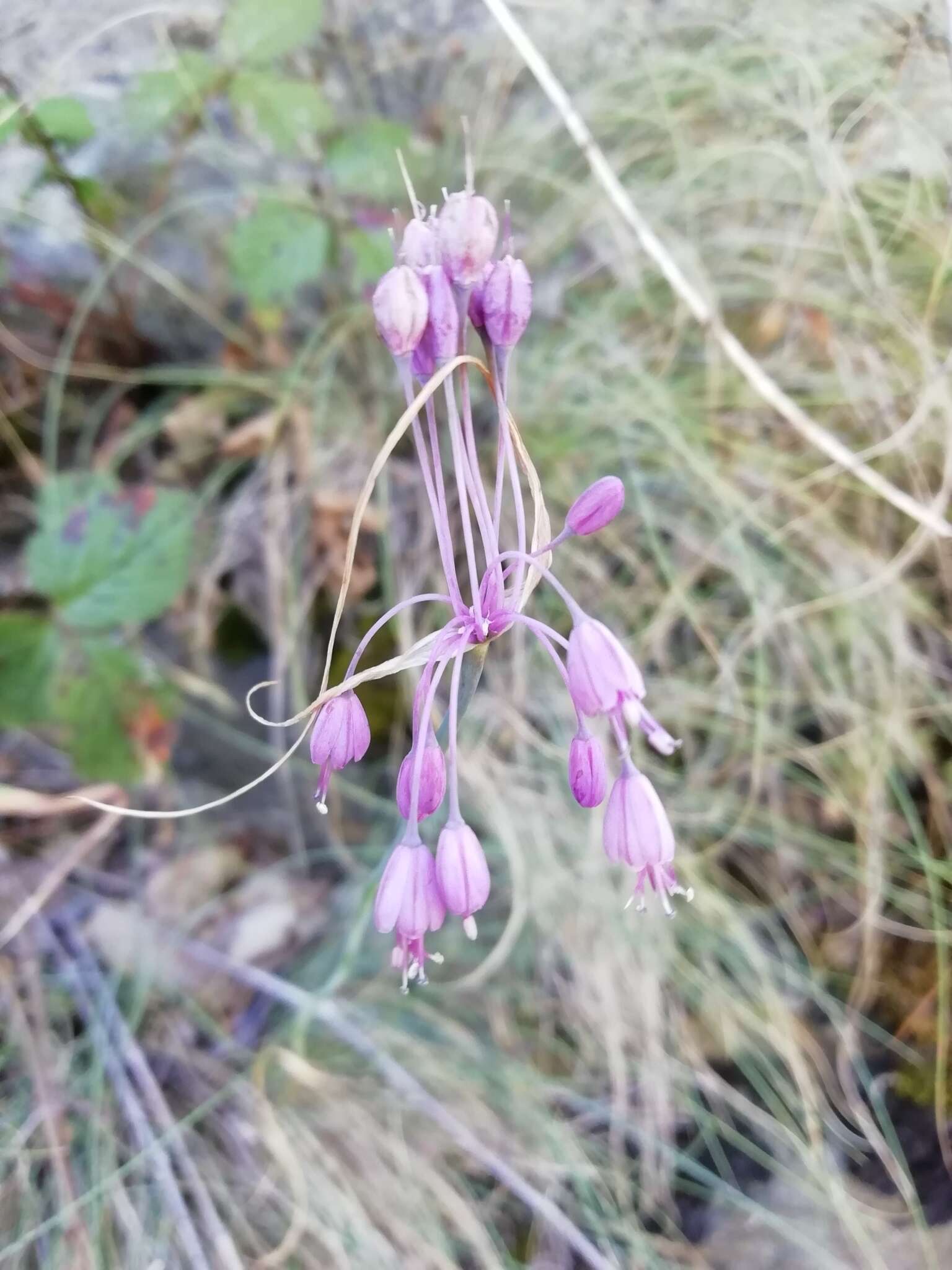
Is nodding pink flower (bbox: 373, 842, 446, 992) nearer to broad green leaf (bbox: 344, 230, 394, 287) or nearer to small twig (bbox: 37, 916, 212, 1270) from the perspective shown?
small twig (bbox: 37, 916, 212, 1270)

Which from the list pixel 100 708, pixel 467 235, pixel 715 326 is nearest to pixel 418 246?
pixel 467 235

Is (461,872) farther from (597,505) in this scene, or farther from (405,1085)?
(405,1085)

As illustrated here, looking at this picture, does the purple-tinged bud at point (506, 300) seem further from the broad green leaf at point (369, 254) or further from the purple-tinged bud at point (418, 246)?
the broad green leaf at point (369, 254)

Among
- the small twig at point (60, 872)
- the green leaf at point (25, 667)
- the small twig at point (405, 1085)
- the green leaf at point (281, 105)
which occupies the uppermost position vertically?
the green leaf at point (281, 105)

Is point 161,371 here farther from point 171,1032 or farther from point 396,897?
point 396,897

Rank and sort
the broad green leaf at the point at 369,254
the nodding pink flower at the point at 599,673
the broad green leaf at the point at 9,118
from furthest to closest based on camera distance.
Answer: the broad green leaf at the point at 369,254
the broad green leaf at the point at 9,118
the nodding pink flower at the point at 599,673

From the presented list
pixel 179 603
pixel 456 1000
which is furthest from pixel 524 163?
pixel 456 1000

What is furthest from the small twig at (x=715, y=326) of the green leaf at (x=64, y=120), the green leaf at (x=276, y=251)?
the green leaf at (x=64, y=120)

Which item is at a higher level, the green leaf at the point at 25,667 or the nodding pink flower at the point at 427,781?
the nodding pink flower at the point at 427,781
